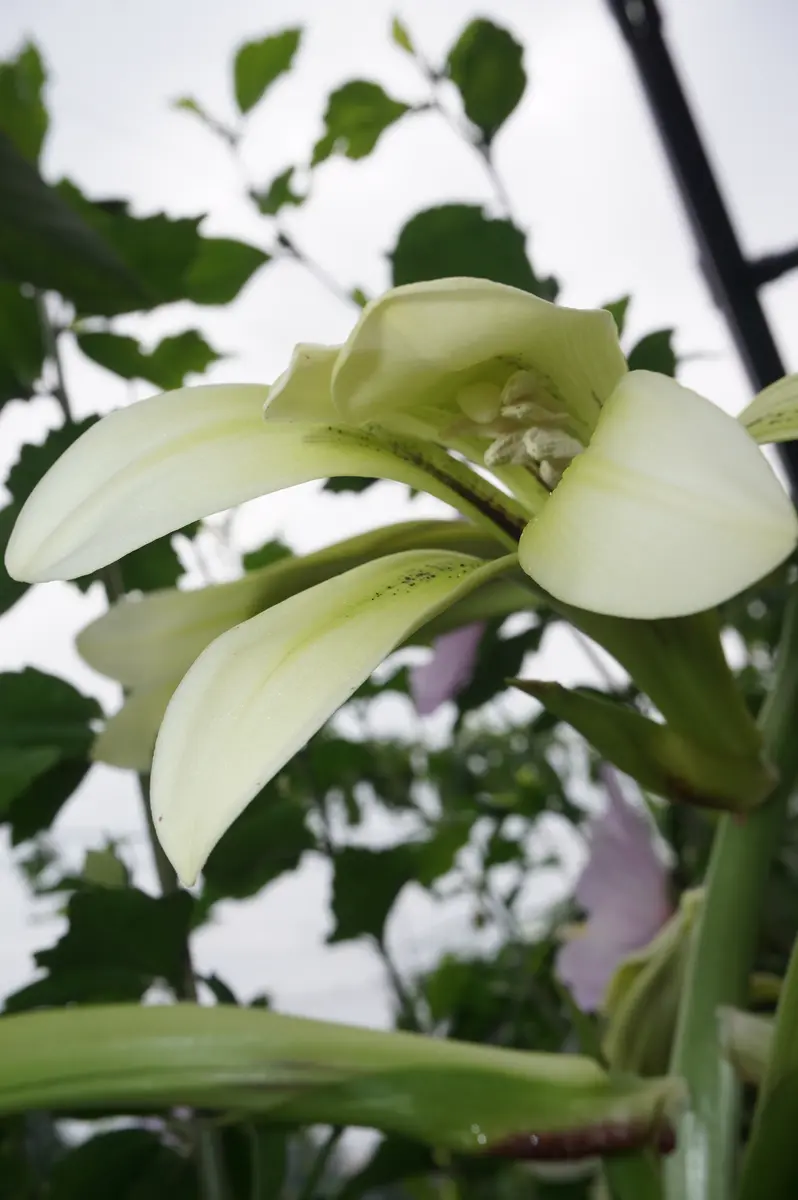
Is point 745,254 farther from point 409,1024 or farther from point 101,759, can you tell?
point 101,759

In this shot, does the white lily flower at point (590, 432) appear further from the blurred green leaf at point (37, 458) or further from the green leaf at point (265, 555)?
the green leaf at point (265, 555)

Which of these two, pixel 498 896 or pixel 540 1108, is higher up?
pixel 540 1108

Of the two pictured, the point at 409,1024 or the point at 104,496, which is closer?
the point at 104,496

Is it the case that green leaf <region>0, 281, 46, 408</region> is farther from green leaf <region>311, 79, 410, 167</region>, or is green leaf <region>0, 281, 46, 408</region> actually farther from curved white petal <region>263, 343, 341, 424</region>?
curved white petal <region>263, 343, 341, 424</region>

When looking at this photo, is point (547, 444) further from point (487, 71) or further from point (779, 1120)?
point (487, 71)

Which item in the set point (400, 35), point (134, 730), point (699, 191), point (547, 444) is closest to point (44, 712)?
point (134, 730)

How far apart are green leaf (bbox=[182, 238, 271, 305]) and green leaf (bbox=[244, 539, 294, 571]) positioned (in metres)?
0.13

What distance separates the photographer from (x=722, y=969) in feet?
0.67

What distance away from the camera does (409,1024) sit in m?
0.59

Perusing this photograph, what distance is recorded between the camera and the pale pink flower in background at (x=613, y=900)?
349 mm

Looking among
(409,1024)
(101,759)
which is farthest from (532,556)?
(409,1024)

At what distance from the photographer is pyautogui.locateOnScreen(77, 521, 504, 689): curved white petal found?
0.21m

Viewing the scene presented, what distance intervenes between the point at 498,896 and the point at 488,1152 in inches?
29.4

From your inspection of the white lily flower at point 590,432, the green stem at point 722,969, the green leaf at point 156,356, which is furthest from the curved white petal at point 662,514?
the green leaf at point 156,356
